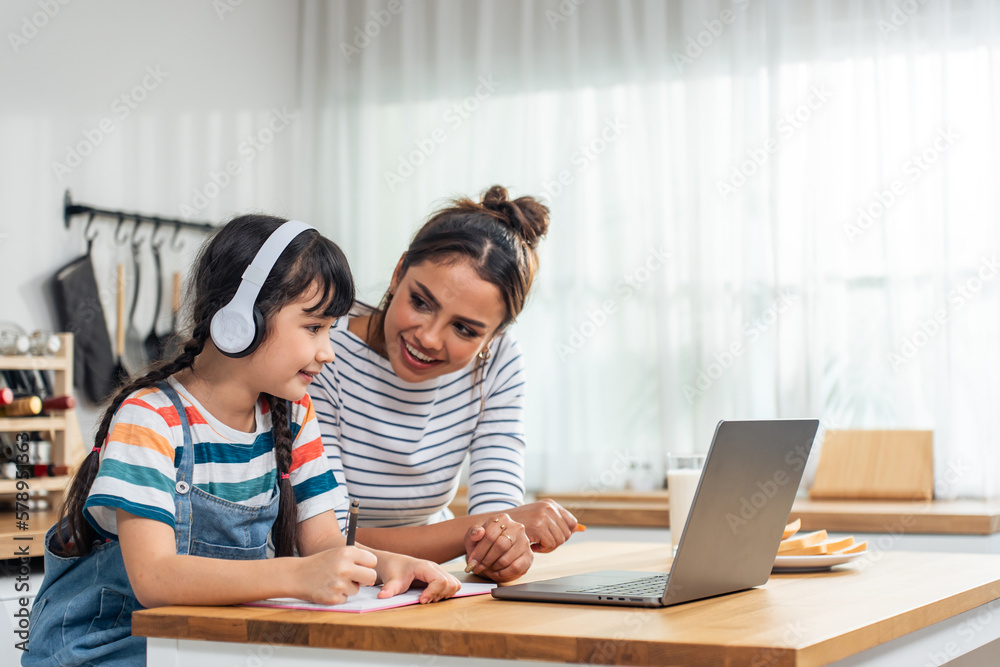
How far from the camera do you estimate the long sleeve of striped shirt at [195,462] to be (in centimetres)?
99

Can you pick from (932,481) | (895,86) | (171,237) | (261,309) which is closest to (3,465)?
(171,237)

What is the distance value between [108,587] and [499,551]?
0.43 m

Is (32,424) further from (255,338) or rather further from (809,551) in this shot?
(809,551)

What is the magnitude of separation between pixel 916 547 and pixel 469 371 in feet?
4.39

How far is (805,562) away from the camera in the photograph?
1246 millimetres

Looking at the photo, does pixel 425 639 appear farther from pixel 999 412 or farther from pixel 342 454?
pixel 999 412

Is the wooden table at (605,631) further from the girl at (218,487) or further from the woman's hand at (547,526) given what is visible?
the woman's hand at (547,526)

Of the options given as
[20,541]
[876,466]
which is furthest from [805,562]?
[876,466]

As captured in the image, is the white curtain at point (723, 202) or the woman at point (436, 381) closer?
the woman at point (436, 381)

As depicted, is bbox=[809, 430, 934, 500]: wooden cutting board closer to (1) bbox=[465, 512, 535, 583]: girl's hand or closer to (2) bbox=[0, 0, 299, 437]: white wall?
(1) bbox=[465, 512, 535, 583]: girl's hand

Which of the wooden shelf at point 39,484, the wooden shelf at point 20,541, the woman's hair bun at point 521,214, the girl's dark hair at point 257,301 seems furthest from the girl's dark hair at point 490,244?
the wooden shelf at point 39,484

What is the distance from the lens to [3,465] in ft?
7.08

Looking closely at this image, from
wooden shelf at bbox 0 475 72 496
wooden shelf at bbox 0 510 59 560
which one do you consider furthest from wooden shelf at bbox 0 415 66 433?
wooden shelf at bbox 0 510 59 560

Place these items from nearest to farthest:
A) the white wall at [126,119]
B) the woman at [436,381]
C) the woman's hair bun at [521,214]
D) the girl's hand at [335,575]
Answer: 1. the girl's hand at [335,575]
2. the woman at [436,381]
3. the woman's hair bun at [521,214]
4. the white wall at [126,119]
